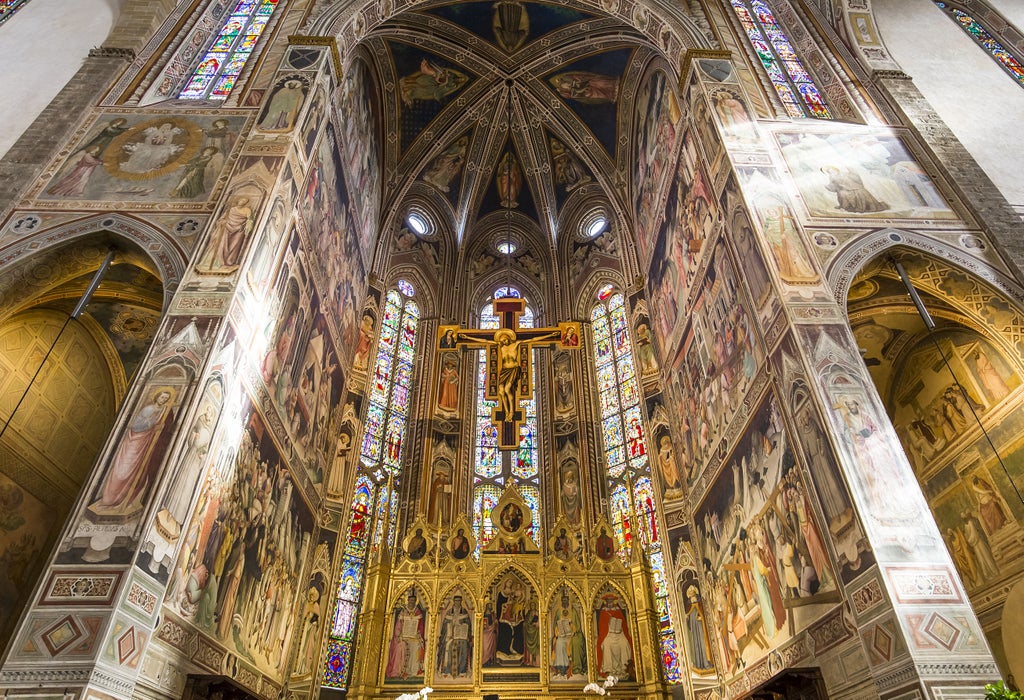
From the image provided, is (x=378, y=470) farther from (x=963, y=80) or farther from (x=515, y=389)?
(x=963, y=80)

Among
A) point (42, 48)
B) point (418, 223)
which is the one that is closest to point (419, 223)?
point (418, 223)

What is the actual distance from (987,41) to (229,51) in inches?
651

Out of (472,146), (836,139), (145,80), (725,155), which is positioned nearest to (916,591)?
(725,155)

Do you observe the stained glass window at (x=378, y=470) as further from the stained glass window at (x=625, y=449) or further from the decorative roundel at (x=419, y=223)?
the stained glass window at (x=625, y=449)

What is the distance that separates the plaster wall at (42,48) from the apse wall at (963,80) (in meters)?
16.6

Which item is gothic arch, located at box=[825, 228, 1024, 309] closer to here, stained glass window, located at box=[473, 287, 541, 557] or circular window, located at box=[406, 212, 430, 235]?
stained glass window, located at box=[473, 287, 541, 557]

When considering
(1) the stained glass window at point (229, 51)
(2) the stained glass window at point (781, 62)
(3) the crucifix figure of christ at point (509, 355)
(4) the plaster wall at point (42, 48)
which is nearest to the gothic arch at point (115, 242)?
(4) the plaster wall at point (42, 48)

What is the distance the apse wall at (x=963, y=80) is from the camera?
1241cm

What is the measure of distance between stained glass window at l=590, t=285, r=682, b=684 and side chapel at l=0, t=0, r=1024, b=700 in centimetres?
13

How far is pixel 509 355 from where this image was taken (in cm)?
1380

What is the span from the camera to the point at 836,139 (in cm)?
1234

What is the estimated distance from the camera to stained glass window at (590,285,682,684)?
14246mm

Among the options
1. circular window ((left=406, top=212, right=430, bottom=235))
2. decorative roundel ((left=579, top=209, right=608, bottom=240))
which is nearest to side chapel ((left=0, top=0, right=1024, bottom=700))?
circular window ((left=406, top=212, right=430, bottom=235))

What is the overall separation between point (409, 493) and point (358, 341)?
12.9ft
